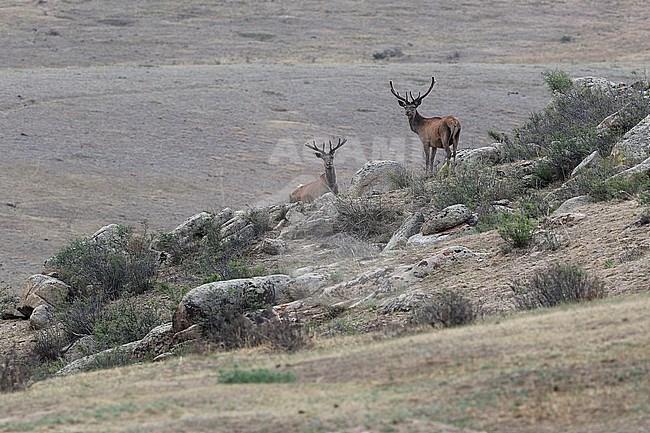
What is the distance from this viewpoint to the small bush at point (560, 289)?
877 centimetres

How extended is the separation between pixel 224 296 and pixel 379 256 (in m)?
2.49

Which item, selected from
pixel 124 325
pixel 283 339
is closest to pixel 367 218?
pixel 124 325

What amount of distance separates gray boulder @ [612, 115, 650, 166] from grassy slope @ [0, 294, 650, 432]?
7.20m

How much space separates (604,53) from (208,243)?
37310 millimetres

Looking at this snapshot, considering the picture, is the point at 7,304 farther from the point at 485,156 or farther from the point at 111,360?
the point at 485,156

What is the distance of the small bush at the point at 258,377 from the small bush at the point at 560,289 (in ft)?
9.52

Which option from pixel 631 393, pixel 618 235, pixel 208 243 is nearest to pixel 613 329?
pixel 631 393

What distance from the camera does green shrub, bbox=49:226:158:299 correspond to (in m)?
15.5

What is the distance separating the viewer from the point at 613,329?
263 inches

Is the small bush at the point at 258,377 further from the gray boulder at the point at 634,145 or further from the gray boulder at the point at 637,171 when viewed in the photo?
the gray boulder at the point at 634,145

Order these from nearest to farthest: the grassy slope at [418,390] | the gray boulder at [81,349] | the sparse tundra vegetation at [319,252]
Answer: the grassy slope at [418,390] → the sparse tundra vegetation at [319,252] → the gray boulder at [81,349]

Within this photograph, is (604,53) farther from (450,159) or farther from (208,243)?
(208,243)

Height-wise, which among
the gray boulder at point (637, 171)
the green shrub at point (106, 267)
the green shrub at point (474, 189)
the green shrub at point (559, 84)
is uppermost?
the green shrub at point (559, 84)

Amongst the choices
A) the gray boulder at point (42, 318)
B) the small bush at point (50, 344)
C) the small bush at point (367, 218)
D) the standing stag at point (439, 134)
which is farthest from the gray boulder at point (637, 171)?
the gray boulder at point (42, 318)
